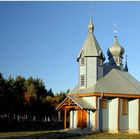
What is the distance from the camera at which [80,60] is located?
128 ft

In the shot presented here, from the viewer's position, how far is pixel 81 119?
123ft

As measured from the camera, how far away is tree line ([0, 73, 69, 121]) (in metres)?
50.3

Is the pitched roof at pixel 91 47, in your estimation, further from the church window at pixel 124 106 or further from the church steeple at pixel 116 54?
the church steeple at pixel 116 54

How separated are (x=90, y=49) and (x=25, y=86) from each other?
85.3ft

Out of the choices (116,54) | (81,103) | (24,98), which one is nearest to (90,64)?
(81,103)

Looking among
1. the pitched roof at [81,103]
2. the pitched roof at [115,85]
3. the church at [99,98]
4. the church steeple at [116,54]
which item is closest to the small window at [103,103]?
the church at [99,98]

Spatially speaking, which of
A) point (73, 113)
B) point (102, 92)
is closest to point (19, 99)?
point (73, 113)

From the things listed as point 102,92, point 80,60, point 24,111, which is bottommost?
point 24,111

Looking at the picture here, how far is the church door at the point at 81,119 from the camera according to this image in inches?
1443

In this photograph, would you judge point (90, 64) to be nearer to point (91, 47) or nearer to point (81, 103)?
point (91, 47)

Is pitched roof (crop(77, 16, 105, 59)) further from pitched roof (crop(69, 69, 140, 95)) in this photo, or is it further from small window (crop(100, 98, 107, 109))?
small window (crop(100, 98, 107, 109))

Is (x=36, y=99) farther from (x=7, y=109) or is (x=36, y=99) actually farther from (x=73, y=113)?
(x=73, y=113)

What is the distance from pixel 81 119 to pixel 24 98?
2065cm

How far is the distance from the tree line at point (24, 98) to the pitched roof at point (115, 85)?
1403cm
